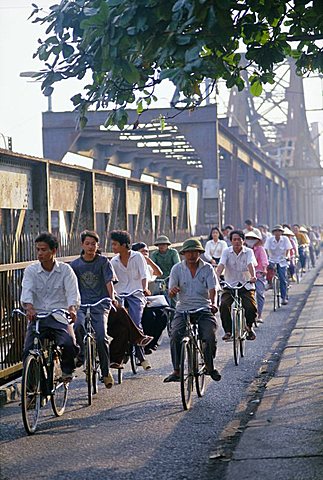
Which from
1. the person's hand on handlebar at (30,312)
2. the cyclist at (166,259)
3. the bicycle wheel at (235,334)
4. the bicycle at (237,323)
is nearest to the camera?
the person's hand on handlebar at (30,312)

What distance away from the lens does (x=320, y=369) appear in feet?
35.9

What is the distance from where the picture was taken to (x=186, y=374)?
923 cm

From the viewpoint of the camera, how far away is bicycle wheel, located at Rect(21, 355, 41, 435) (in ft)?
26.1

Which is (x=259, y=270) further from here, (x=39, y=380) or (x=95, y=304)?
(x=39, y=380)

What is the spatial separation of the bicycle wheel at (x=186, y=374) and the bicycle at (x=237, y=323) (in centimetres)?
270

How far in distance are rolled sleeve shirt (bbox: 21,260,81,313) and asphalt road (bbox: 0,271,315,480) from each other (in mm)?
967

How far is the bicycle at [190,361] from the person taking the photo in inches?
353

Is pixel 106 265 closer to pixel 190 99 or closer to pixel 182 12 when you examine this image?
pixel 190 99

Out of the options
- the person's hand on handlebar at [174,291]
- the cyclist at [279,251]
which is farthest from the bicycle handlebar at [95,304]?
the cyclist at [279,251]

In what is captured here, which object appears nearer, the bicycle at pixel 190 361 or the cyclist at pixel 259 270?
the bicycle at pixel 190 361

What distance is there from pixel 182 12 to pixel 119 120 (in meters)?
2.02

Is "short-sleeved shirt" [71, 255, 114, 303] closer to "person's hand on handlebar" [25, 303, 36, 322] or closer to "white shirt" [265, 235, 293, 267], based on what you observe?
"person's hand on handlebar" [25, 303, 36, 322]

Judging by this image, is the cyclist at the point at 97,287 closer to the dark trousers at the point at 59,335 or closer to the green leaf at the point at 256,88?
the dark trousers at the point at 59,335

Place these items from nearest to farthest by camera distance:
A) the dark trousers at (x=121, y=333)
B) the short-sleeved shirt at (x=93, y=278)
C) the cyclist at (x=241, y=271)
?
the short-sleeved shirt at (x=93, y=278) → the dark trousers at (x=121, y=333) → the cyclist at (x=241, y=271)
